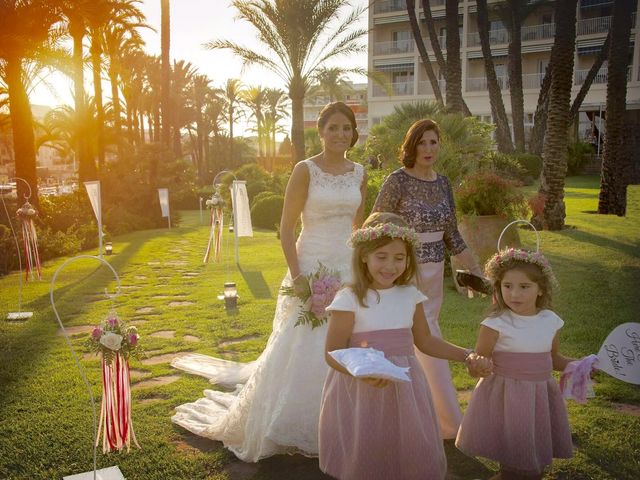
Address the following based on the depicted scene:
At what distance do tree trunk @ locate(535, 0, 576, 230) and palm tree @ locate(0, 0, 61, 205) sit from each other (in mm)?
12788

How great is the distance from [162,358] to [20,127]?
1186cm

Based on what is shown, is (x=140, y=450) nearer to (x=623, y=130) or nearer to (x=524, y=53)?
(x=623, y=130)

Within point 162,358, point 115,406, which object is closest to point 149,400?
point 162,358

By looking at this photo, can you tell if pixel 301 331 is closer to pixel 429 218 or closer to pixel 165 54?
pixel 429 218

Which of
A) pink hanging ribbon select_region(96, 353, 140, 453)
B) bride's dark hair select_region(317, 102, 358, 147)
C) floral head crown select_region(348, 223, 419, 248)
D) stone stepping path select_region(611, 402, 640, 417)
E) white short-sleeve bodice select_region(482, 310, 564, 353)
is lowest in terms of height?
stone stepping path select_region(611, 402, 640, 417)

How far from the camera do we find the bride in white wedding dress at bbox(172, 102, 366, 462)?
3.89 meters

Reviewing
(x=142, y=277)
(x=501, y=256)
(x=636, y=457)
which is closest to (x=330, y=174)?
(x=501, y=256)

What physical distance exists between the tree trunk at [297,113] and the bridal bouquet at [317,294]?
17.1 meters

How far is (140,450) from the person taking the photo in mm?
4027

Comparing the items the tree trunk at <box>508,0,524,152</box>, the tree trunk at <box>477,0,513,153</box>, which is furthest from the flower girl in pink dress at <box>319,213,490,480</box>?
the tree trunk at <box>508,0,524,152</box>

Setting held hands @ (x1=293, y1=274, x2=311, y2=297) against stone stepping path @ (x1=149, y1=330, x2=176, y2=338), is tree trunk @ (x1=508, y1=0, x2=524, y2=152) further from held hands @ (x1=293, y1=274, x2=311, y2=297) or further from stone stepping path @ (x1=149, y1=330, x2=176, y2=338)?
held hands @ (x1=293, y1=274, x2=311, y2=297)

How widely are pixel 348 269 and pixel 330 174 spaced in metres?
0.68

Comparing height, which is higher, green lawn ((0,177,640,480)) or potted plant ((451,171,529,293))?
potted plant ((451,171,529,293))

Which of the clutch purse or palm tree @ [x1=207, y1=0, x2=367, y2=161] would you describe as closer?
the clutch purse
